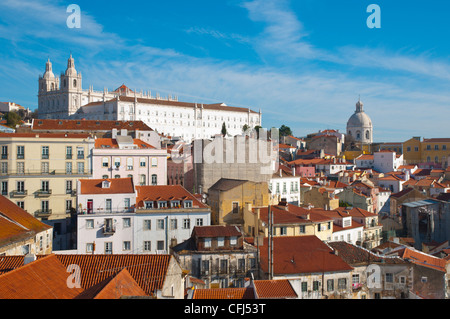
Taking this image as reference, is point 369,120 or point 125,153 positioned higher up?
point 369,120

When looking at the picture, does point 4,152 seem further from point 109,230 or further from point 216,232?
point 216,232

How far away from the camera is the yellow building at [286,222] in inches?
1108

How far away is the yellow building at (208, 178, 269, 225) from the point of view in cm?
3175

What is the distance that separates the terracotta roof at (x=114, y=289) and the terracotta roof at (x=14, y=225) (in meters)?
8.39

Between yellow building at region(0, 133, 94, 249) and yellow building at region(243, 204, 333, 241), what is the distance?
558 inches

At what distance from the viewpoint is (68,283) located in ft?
42.3

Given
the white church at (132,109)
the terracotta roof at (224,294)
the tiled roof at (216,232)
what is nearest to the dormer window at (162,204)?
the tiled roof at (216,232)

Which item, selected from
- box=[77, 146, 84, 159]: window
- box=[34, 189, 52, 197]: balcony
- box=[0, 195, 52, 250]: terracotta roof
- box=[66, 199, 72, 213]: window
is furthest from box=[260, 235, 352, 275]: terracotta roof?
box=[77, 146, 84, 159]: window

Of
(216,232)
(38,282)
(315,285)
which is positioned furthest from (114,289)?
(315,285)

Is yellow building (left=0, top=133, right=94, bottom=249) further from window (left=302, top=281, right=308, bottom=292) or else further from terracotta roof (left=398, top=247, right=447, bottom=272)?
terracotta roof (left=398, top=247, right=447, bottom=272)

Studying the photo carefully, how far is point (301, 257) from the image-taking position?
2244 centimetres
